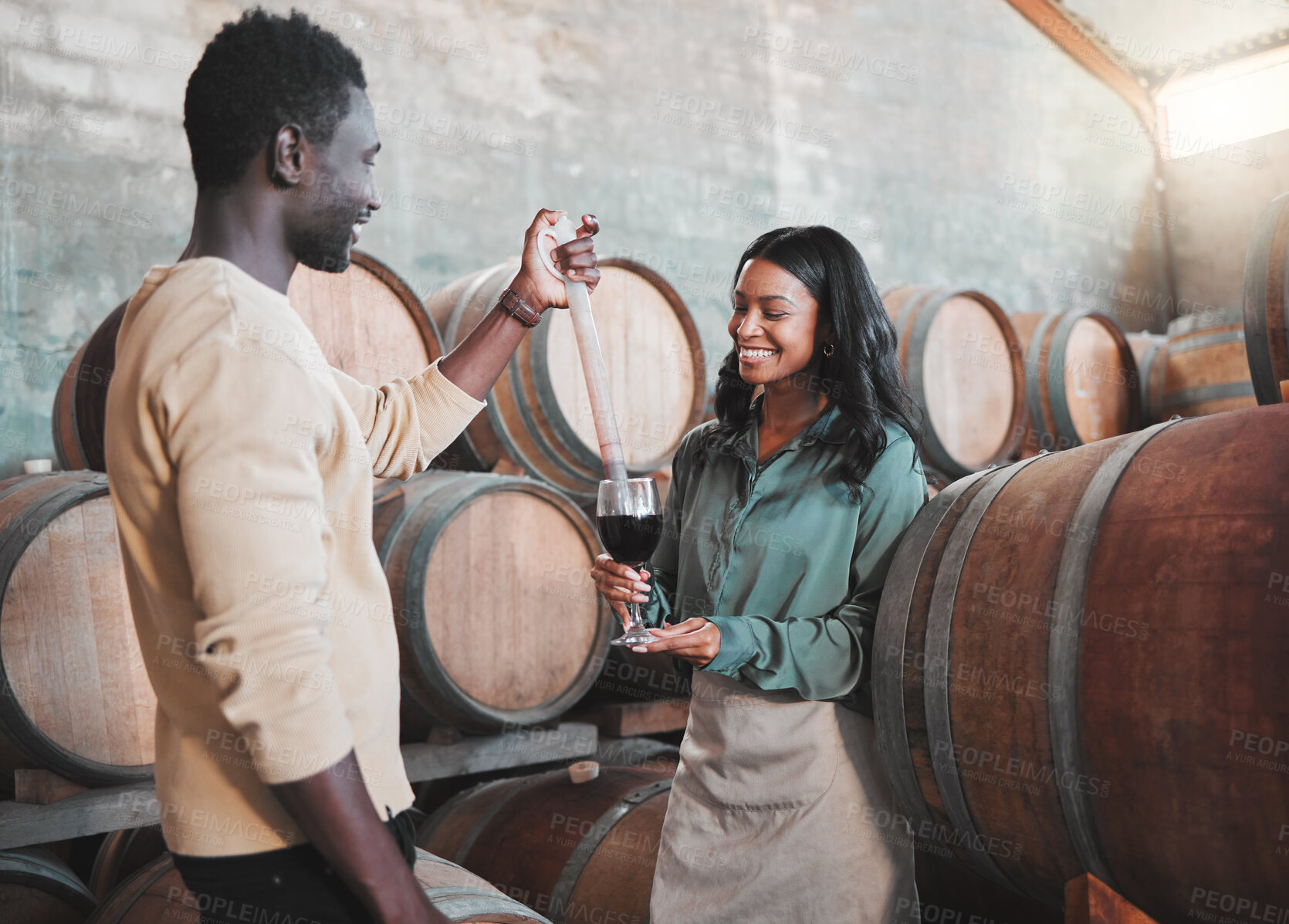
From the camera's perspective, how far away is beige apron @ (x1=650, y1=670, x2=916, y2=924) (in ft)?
5.56

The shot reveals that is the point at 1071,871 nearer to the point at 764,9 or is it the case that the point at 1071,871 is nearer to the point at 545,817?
the point at 545,817

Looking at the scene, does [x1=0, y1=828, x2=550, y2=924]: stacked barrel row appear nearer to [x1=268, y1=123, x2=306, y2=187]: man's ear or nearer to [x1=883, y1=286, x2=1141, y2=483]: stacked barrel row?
[x1=268, y1=123, x2=306, y2=187]: man's ear

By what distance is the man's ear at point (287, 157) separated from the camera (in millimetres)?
1084

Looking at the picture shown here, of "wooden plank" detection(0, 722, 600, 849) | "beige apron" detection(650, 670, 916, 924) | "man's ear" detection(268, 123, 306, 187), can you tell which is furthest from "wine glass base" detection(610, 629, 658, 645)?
"wooden plank" detection(0, 722, 600, 849)

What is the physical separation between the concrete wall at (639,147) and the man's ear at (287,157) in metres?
3.38

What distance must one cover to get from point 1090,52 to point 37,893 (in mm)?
8620

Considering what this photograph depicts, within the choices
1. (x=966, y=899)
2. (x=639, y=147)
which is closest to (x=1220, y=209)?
(x=639, y=147)

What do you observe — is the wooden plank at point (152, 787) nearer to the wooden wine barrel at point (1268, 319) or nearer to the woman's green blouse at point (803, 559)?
the woman's green blouse at point (803, 559)

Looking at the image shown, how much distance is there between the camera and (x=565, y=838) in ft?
8.47

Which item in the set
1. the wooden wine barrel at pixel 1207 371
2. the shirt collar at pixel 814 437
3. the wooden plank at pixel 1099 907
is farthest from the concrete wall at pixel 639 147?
the wooden plank at pixel 1099 907

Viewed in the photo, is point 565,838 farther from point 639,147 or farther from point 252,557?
point 639,147

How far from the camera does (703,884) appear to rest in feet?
5.77

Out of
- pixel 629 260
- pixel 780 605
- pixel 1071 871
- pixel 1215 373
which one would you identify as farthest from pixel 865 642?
pixel 1215 373

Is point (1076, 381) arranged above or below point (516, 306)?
below
